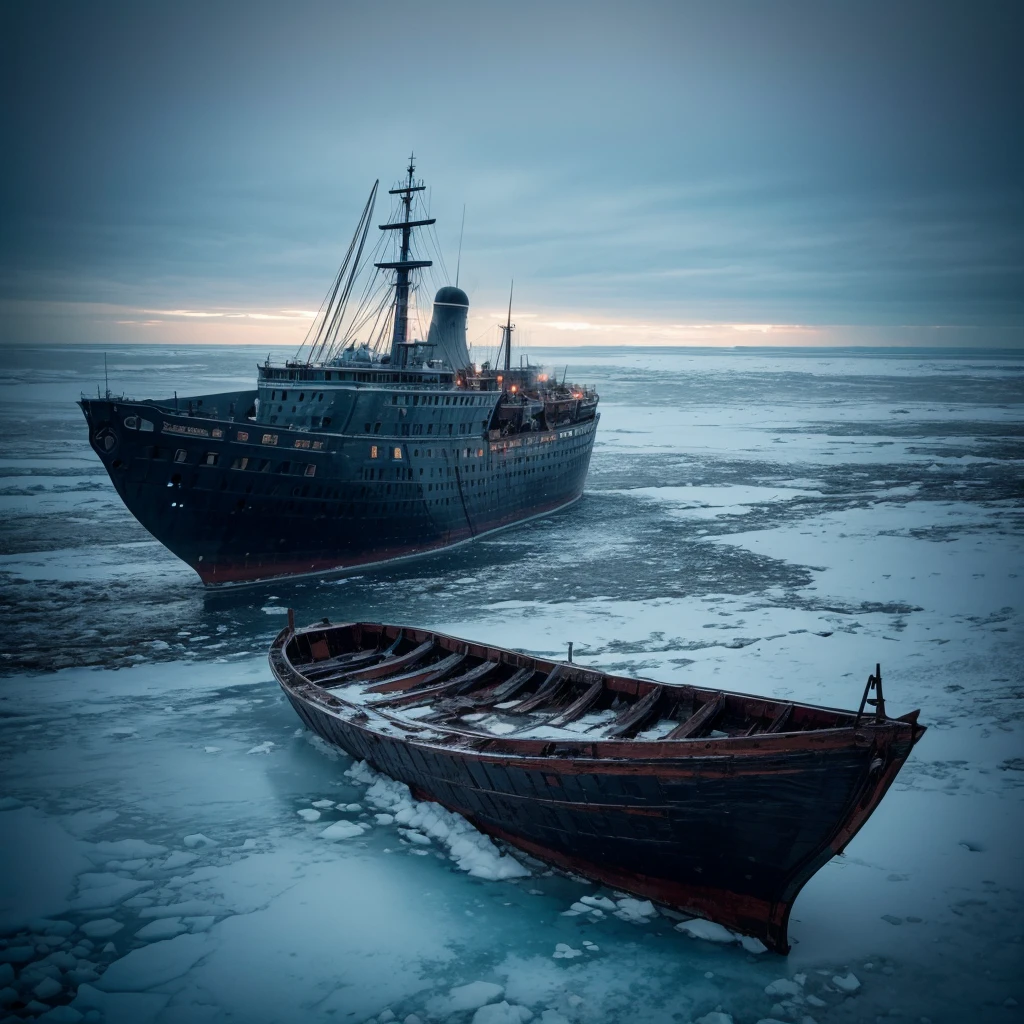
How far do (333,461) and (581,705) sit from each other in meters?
17.7

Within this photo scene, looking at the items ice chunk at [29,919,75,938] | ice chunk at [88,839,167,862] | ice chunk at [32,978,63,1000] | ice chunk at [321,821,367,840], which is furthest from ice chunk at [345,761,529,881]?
ice chunk at [32,978,63,1000]

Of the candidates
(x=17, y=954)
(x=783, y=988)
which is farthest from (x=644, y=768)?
(x=17, y=954)

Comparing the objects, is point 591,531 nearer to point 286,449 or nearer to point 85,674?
point 286,449

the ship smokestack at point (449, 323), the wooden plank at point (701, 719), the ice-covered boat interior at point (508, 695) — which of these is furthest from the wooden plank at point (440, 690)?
the ship smokestack at point (449, 323)

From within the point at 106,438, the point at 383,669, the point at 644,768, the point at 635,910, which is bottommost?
the point at 635,910

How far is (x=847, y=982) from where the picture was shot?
356 inches

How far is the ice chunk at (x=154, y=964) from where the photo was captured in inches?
358

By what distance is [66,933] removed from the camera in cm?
991

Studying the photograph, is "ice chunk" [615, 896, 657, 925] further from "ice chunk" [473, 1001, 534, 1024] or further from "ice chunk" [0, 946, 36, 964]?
"ice chunk" [0, 946, 36, 964]

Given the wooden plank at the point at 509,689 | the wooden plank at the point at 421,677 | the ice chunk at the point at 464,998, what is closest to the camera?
the ice chunk at the point at 464,998

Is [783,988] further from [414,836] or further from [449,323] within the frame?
[449,323]

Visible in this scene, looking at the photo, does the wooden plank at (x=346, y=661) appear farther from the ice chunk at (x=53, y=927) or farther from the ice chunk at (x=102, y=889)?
the ice chunk at (x=53, y=927)

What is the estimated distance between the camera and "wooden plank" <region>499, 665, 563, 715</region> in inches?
A: 533

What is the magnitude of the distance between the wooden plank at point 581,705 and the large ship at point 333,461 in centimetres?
1709
